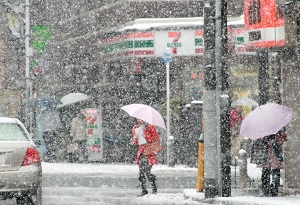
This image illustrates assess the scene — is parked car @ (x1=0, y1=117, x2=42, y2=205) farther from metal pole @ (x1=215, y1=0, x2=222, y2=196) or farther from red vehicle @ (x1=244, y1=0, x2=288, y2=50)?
red vehicle @ (x1=244, y1=0, x2=288, y2=50)

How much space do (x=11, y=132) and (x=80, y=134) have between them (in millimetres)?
17202

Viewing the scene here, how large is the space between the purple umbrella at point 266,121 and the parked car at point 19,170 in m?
3.72

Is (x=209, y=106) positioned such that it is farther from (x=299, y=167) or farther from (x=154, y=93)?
(x=154, y=93)

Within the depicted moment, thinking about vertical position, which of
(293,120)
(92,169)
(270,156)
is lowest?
(92,169)

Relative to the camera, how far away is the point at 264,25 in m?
18.9

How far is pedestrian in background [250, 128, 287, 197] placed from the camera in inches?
628

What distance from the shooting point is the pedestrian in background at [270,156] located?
52.4ft

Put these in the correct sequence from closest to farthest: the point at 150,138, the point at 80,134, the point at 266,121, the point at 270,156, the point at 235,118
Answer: the point at 266,121 → the point at 270,156 → the point at 150,138 → the point at 235,118 → the point at 80,134

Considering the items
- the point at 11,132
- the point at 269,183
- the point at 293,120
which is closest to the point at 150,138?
the point at 269,183

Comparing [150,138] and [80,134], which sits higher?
[80,134]

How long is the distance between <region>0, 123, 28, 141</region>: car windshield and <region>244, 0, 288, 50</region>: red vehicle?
5.63 metres

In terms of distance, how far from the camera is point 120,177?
957 inches

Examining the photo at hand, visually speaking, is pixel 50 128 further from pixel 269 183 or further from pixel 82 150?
pixel 269 183

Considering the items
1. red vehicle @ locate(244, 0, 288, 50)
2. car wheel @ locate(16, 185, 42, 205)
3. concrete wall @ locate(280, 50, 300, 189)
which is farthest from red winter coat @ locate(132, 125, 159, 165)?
car wheel @ locate(16, 185, 42, 205)
